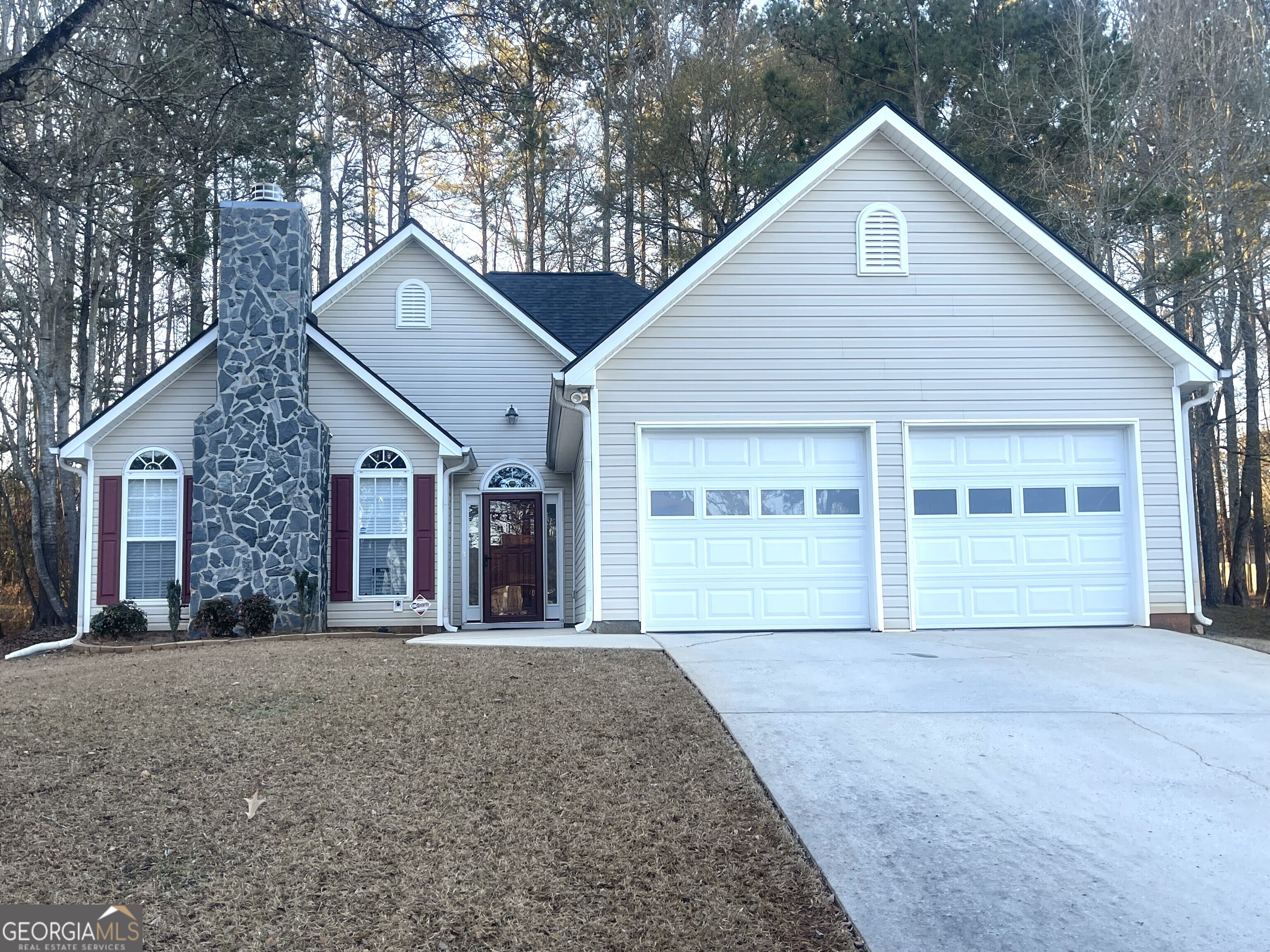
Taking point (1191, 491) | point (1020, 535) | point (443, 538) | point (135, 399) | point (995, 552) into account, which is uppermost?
point (135, 399)

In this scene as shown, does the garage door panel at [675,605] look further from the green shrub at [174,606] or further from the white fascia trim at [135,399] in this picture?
the white fascia trim at [135,399]

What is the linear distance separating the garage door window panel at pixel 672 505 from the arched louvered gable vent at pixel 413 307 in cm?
680

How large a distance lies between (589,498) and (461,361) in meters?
5.91

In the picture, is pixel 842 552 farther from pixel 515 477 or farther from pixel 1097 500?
pixel 515 477

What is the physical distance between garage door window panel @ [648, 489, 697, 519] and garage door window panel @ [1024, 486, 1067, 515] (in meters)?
3.66

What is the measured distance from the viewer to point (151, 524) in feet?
45.9

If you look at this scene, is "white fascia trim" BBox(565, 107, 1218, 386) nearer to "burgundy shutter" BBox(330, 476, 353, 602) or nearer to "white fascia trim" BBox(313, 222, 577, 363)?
"burgundy shutter" BBox(330, 476, 353, 602)

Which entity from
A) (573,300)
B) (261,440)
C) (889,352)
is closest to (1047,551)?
(889,352)

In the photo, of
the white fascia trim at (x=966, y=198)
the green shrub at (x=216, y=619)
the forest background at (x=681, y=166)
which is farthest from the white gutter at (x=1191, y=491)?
the green shrub at (x=216, y=619)

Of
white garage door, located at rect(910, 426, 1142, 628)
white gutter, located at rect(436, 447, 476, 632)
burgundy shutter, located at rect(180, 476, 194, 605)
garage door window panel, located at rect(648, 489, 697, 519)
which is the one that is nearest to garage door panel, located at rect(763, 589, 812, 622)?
garage door window panel, located at rect(648, 489, 697, 519)

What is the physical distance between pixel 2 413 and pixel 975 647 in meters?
20.6

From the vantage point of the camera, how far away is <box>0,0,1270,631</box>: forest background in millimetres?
17062

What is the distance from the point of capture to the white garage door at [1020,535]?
11.4 m

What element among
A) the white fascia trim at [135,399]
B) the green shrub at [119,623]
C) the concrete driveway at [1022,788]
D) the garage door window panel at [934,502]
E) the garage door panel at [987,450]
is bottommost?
the concrete driveway at [1022,788]
